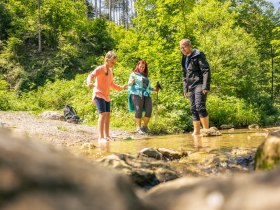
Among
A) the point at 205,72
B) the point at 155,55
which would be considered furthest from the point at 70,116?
the point at 205,72

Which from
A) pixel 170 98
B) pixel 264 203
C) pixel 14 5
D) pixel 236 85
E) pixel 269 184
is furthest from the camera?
pixel 14 5

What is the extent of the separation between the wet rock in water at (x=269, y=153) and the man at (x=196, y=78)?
4.63m

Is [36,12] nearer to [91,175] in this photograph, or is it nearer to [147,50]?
[147,50]

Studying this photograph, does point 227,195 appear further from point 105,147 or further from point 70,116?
point 70,116

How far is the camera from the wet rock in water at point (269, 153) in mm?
3972

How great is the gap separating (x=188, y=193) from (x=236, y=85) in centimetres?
2030

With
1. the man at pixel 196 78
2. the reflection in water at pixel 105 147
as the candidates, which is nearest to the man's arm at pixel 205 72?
the man at pixel 196 78

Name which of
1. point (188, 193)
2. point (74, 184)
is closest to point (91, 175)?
point (74, 184)

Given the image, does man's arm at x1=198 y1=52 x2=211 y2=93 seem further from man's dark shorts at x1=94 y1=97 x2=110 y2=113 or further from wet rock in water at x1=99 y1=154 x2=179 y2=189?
wet rock in water at x1=99 y1=154 x2=179 y2=189

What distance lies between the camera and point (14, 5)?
3853 centimetres

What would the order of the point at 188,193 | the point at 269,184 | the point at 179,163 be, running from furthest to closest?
the point at 179,163 < the point at 188,193 < the point at 269,184

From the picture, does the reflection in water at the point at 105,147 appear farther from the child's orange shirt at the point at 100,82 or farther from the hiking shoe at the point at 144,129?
the hiking shoe at the point at 144,129

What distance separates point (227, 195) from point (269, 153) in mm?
2958

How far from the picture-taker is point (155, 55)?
52.0 feet
